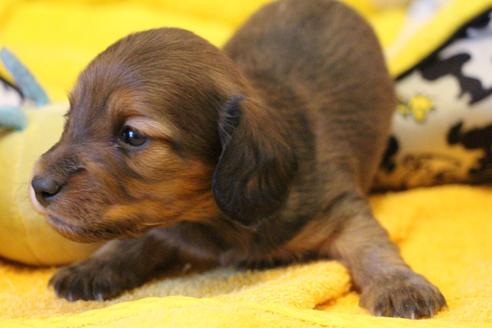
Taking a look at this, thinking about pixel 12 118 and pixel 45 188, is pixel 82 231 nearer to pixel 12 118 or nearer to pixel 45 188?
pixel 45 188

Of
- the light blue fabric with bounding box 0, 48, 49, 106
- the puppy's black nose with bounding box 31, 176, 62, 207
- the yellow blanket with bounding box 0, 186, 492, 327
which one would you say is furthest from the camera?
the light blue fabric with bounding box 0, 48, 49, 106

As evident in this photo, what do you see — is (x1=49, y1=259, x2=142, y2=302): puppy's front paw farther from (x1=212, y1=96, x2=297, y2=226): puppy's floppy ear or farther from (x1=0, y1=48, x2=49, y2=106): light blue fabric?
(x1=0, y1=48, x2=49, y2=106): light blue fabric

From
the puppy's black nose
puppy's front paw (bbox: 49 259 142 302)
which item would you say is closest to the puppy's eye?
the puppy's black nose

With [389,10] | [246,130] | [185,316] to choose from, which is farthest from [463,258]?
[389,10]

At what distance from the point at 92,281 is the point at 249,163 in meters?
0.63

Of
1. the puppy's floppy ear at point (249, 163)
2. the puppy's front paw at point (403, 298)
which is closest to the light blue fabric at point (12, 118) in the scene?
the puppy's floppy ear at point (249, 163)

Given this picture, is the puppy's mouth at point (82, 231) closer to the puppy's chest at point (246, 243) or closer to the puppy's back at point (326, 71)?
Result: the puppy's chest at point (246, 243)

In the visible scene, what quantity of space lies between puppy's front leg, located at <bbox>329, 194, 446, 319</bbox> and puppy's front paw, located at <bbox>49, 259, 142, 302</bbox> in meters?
0.68

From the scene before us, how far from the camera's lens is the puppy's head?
200cm

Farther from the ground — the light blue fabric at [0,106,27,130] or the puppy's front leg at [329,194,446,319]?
the light blue fabric at [0,106,27,130]

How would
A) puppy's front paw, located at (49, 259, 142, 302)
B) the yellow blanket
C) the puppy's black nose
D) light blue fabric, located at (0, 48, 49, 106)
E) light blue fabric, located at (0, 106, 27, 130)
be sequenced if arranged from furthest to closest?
light blue fabric, located at (0, 48, 49, 106)
light blue fabric, located at (0, 106, 27, 130)
puppy's front paw, located at (49, 259, 142, 302)
the puppy's black nose
the yellow blanket

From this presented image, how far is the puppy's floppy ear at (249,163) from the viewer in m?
2.10

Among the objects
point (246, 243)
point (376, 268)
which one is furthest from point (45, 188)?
point (376, 268)

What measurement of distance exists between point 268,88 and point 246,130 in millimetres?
457
